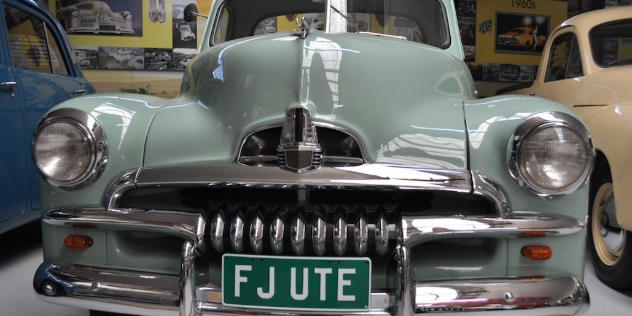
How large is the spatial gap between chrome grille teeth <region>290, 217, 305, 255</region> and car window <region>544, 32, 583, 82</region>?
90.5 inches

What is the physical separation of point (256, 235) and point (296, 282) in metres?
0.14

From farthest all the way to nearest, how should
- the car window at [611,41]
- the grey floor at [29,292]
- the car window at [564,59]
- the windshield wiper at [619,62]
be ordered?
the car window at [564,59]
the car window at [611,41]
the windshield wiper at [619,62]
the grey floor at [29,292]

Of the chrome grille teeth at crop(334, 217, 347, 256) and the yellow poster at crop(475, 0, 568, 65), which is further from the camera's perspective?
the yellow poster at crop(475, 0, 568, 65)

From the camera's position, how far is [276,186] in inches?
47.4

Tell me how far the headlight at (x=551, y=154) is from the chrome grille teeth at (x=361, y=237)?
398 mm

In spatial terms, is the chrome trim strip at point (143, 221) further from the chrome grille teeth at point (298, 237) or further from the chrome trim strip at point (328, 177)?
the chrome grille teeth at point (298, 237)

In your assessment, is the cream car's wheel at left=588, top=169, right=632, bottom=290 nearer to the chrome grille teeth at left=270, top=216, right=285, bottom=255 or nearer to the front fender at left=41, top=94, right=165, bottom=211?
the chrome grille teeth at left=270, top=216, right=285, bottom=255

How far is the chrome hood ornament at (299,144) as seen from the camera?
122 centimetres

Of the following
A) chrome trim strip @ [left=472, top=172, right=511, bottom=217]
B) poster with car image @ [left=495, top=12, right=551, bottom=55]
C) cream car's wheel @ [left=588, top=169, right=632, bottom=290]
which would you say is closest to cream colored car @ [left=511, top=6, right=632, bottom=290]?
cream car's wheel @ [left=588, top=169, right=632, bottom=290]

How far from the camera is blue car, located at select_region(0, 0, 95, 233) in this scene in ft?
7.40

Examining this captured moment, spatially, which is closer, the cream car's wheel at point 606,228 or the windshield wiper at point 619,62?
the cream car's wheel at point 606,228

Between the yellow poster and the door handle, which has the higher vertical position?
the yellow poster

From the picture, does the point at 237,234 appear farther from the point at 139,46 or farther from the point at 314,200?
the point at 139,46

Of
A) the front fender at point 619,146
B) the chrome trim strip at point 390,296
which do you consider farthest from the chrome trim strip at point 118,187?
the front fender at point 619,146
